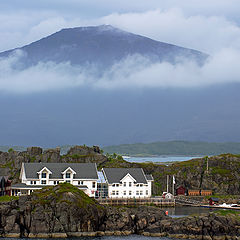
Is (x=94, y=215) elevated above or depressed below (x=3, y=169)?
below

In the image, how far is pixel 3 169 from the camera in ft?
501

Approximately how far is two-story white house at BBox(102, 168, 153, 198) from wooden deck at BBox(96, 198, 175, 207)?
13.5 feet

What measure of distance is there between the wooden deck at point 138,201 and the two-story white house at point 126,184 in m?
4.11

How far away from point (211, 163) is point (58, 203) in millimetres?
84557

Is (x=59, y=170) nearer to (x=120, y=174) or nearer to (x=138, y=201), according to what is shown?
(x=120, y=174)

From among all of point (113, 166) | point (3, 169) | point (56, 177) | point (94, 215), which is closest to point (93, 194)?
point (56, 177)

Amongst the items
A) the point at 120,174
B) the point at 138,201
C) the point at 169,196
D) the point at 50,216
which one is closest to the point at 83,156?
the point at 120,174

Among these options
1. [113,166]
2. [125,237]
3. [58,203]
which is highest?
[113,166]

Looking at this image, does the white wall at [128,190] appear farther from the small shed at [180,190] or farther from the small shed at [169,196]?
the small shed at [180,190]

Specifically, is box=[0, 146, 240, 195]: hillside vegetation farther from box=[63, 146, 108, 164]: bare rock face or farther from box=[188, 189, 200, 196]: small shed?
box=[188, 189, 200, 196]: small shed

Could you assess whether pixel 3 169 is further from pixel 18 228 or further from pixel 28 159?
pixel 18 228

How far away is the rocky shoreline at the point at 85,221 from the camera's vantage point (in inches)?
3465

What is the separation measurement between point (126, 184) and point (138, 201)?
664 centimetres

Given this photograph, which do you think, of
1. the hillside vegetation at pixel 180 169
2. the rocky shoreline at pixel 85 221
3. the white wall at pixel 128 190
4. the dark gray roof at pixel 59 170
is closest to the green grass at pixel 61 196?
the rocky shoreline at pixel 85 221
